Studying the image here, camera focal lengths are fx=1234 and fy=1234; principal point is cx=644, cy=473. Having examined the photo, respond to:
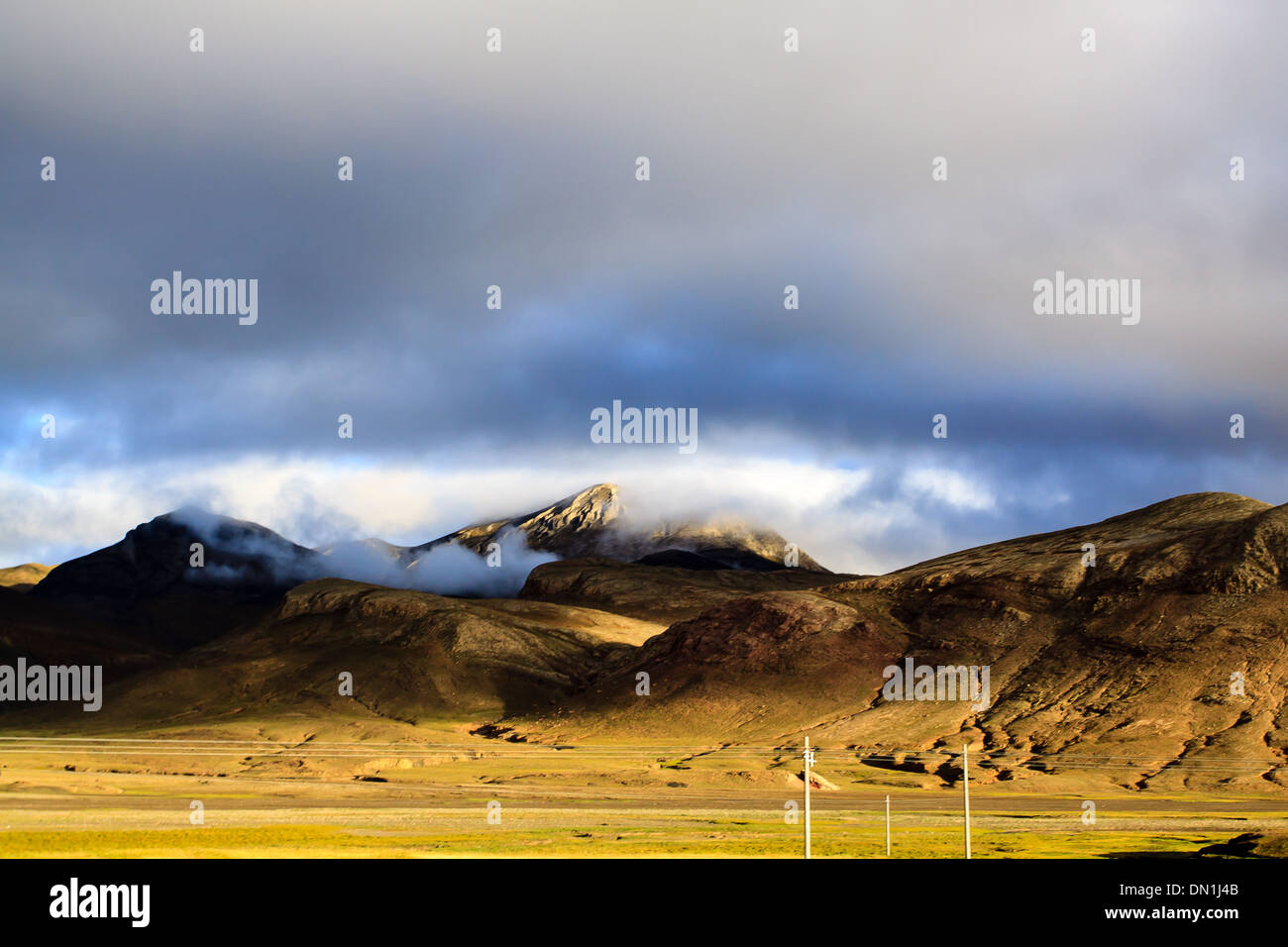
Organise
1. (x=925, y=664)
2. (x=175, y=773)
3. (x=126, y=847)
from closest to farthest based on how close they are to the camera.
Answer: (x=126, y=847) < (x=175, y=773) < (x=925, y=664)

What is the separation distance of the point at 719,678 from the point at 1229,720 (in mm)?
67639

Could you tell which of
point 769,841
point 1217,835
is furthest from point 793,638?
point 769,841

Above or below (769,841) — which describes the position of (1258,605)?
above

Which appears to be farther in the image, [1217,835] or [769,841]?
[1217,835]

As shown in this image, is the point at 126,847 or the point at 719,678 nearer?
the point at 126,847

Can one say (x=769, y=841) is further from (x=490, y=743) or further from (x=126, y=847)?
(x=490, y=743)

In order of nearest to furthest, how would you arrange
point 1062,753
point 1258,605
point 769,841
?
1. point 769,841
2. point 1062,753
3. point 1258,605

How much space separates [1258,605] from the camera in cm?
16675

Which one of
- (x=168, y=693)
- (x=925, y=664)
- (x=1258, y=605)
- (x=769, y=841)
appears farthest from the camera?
(x=168, y=693)

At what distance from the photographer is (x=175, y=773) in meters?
128
